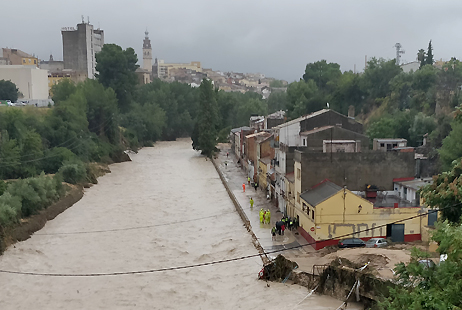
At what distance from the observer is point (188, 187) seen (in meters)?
40.6

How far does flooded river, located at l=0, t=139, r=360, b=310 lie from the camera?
17.3 metres

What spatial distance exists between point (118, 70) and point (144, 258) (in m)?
58.7

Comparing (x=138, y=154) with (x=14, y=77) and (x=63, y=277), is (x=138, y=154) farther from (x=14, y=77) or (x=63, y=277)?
(x=63, y=277)

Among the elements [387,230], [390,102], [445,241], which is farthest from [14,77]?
[445,241]

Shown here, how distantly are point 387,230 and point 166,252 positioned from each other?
978cm

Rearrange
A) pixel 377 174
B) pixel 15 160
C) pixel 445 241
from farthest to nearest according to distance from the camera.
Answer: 1. pixel 15 160
2. pixel 377 174
3. pixel 445 241

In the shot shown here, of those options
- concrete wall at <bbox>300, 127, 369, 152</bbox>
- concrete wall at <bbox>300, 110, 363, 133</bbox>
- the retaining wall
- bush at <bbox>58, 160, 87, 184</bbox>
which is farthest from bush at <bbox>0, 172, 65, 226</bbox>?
concrete wall at <bbox>300, 110, 363, 133</bbox>

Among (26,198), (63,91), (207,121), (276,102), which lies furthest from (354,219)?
(276,102)

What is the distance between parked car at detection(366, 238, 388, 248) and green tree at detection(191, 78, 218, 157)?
38835 millimetres

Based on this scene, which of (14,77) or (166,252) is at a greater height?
(14,77)

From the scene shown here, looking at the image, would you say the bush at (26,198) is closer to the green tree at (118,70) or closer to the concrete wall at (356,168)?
the concrete wall at (356,168)

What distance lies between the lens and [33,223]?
89.4 feet

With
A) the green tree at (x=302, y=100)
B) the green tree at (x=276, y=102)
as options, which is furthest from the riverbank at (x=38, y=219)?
the green tree at (x=276, y=102)

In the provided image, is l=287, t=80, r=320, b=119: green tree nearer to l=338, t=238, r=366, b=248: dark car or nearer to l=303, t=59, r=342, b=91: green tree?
l=303, t=59, r=342, b=91: green tree
